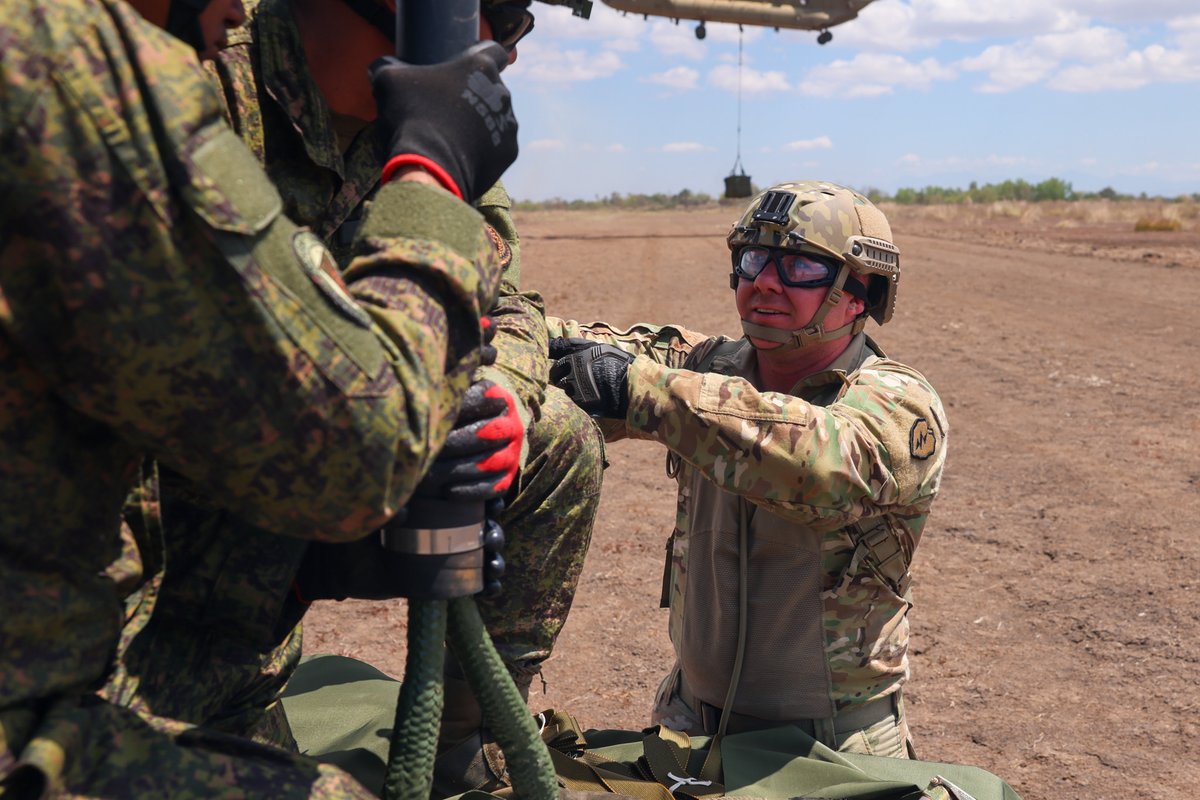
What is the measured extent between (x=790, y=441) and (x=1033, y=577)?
13.0ft

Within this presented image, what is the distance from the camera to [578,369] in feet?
10.1

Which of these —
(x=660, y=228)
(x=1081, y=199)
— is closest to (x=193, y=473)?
(x=660, y=228)

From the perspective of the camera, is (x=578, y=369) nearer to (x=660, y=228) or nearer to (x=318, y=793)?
(x=318, y=793)

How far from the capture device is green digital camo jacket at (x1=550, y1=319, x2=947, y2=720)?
3.06 meters

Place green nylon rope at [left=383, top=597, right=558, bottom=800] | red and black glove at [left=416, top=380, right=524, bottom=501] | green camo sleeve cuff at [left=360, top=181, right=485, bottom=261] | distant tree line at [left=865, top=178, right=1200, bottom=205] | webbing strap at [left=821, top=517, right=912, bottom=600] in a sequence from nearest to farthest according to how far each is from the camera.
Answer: green camo sleeve cuff at [left=360, top=181, right=485, bottom=261], red and black glove at [left=416, top=380, right=524, bottom=501], green nylon rope at [left=383, top=597, right=558, bottom=800], webbing strap at [left=821, top=517, right=912, bottom=600], distant tree line at [left=865, top=178, right=1200, bottom=205]

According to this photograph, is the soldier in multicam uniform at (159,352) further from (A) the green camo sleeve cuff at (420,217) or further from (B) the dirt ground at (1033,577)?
(B) the dirt ground at (1033,577)

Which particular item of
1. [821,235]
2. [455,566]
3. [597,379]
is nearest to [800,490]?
[597,379]

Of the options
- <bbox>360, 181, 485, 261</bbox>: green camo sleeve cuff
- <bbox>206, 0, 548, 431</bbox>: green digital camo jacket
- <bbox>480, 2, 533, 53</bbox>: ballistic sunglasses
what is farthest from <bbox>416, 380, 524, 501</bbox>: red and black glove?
<bbox>480, 2, 533, 53</bbox>: ballistic sunglasses

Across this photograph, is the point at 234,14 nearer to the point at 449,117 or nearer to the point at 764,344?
the point at 449,117

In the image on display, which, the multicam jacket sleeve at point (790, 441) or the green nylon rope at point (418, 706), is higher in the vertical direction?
the multicam jacket sleeve at point (790, 441)

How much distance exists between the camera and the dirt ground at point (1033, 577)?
16.1ft

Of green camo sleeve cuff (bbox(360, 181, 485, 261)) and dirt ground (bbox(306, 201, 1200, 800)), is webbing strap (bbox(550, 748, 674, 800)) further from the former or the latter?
dirt ground (bbox(306, 201, 1200, 800))

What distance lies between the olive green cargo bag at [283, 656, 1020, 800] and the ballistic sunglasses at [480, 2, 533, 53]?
1.61 m

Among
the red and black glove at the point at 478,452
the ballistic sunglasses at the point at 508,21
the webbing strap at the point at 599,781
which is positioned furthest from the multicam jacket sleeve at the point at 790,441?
the red and black glove at the point at 478,452
